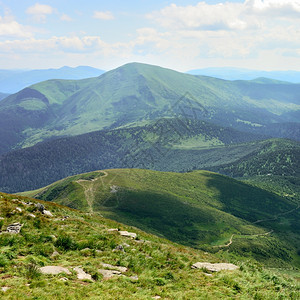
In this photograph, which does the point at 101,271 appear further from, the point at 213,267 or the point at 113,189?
the point at 113,189

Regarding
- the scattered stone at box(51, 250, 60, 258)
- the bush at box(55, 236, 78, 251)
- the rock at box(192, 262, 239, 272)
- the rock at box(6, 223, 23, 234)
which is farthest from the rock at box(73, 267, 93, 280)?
the rock at box(192, 262, 239, 272)

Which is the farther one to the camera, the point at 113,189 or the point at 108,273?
the point at 113,189

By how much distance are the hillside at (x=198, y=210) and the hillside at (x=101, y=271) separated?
244 ft

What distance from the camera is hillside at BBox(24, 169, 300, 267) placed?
336 ft

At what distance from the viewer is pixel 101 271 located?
19.9 meters

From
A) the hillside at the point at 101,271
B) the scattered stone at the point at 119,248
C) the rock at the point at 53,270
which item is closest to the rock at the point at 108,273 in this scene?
the hillside at the point at 101,271

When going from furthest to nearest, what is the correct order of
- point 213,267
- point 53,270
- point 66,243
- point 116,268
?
point 213,267
point 66,243
point 116,268
point 53,270

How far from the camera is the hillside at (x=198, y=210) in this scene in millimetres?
102562

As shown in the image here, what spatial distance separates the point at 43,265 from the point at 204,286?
1284 centimetres

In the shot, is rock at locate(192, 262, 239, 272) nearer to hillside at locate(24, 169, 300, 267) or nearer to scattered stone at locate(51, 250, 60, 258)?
scattered stone at locate(51, 250, 60, 258)

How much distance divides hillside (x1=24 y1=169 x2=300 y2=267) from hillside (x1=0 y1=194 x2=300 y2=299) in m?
74.5

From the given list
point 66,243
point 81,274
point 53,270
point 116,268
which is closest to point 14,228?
point 66,243

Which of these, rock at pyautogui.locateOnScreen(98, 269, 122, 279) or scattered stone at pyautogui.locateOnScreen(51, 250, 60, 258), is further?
scattered stone at pyautogui.locateOnScreen(51, 250, 60, 258)

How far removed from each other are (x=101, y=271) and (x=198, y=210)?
386 ft
